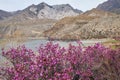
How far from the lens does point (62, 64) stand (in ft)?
40.4

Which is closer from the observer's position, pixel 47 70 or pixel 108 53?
pixel 47 70

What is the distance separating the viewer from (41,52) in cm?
1239

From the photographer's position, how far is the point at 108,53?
1333cm

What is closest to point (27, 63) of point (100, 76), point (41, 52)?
point (41, 52)

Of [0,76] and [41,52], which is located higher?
[41,52]

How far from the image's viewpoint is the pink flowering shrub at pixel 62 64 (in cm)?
1141

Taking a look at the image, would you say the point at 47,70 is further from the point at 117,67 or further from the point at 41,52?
the point at 117,67

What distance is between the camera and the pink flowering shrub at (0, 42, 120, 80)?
11.4 m

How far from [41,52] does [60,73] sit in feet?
3.56

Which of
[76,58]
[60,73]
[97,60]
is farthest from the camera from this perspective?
[97,60]

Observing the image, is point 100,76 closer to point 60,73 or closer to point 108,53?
point 108,53

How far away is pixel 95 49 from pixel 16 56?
317 cm

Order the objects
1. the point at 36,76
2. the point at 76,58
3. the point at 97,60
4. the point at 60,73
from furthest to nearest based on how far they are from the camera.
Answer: the point at 97,60, the point at 76,58, the point at 60,73, the point at 36,76

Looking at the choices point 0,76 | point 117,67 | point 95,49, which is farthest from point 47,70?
point 95,49
